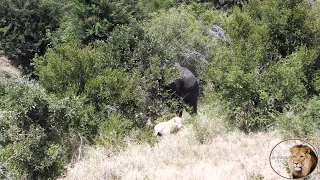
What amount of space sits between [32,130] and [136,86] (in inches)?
170

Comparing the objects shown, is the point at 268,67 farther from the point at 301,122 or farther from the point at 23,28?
the point at 23,28

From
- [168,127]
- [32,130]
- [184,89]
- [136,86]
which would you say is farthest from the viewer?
[184,89]

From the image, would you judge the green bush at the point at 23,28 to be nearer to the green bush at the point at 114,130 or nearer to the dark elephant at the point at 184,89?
the dark elephant at the point at 184,89

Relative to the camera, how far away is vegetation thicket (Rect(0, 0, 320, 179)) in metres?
8.33

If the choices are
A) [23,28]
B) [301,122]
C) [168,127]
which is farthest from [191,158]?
[23,28]

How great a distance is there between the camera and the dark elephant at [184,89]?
1344cm

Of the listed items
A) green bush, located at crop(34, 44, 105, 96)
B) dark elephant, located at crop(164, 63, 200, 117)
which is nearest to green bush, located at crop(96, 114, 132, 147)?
green bush, located at crop(34, 44, 105, 96)

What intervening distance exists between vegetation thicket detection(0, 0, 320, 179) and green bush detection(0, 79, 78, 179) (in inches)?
0.9

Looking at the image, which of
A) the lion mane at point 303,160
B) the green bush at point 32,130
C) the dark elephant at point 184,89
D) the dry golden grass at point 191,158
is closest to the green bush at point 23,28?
the dark elephant at point 184,89

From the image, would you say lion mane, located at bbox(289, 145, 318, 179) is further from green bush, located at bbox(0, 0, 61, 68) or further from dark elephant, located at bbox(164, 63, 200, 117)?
green bush, located at bbox(0, 0, 61, 68)

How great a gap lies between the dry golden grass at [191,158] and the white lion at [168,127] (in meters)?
0.74

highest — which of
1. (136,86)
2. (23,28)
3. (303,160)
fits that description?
(303,160)

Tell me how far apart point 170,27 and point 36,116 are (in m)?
13.0

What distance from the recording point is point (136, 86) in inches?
465
